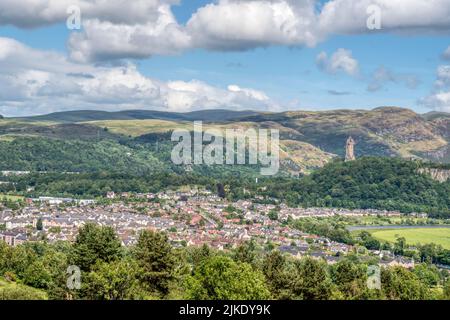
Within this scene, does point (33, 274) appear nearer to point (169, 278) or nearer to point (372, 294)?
point (169, 278)

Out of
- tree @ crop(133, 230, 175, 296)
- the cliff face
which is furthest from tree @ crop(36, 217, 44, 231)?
the cliff face

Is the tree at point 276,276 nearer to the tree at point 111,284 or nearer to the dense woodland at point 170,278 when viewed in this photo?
the dense woodland at point 170,278

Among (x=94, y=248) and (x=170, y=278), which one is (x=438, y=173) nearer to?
(x=170, y=278)

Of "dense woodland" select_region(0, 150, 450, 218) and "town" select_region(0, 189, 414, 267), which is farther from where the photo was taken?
"dense woodland" select_region(0, 150, 450, 218)

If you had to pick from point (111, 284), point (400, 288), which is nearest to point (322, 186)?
point (400, 288)

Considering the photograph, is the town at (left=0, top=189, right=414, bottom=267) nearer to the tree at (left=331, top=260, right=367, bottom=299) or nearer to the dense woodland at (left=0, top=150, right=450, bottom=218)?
the dense woodland at (left=0, top=150, right=450, bottom=218)
